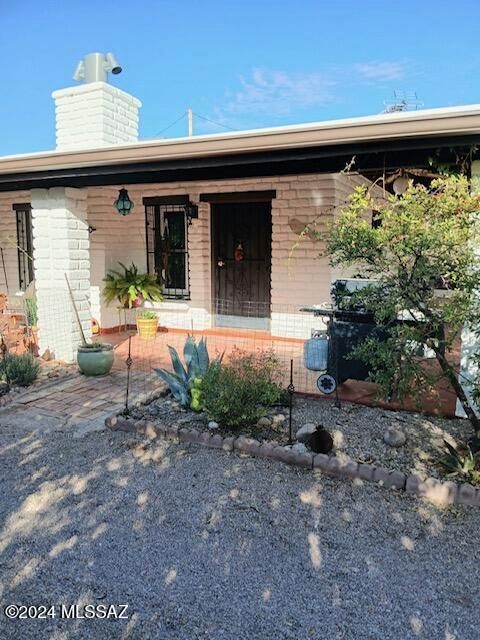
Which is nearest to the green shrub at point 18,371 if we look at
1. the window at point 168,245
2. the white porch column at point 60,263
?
the white porch column at point 60,263

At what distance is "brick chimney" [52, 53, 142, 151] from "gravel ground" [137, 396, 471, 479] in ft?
19.0

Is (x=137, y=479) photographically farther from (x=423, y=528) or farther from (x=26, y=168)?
(x=26, y=168)

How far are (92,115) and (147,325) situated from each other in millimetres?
3868

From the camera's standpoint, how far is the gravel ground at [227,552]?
193 cm

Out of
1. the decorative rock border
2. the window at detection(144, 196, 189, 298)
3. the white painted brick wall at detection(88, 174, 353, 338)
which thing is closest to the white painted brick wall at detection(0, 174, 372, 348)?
the white painted brick wall at detection(88, 174, 353, 338)

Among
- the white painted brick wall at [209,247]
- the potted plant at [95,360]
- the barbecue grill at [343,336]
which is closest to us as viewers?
the barbecue grill at [343,336]

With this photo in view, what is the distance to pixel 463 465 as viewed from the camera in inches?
119

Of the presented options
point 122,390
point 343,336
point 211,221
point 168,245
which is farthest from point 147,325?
point 343,336

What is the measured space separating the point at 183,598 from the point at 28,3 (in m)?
10.2

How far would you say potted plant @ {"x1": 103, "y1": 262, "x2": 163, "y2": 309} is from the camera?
7891 mm

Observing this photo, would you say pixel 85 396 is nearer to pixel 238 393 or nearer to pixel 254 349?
pixel 238 393

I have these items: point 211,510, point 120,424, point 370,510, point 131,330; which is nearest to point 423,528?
point 370,510

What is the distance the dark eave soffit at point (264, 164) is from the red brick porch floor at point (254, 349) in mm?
1833

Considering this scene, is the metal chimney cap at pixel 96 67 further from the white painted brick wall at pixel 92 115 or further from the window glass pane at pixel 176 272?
the window glass pane at pixel 176 272
